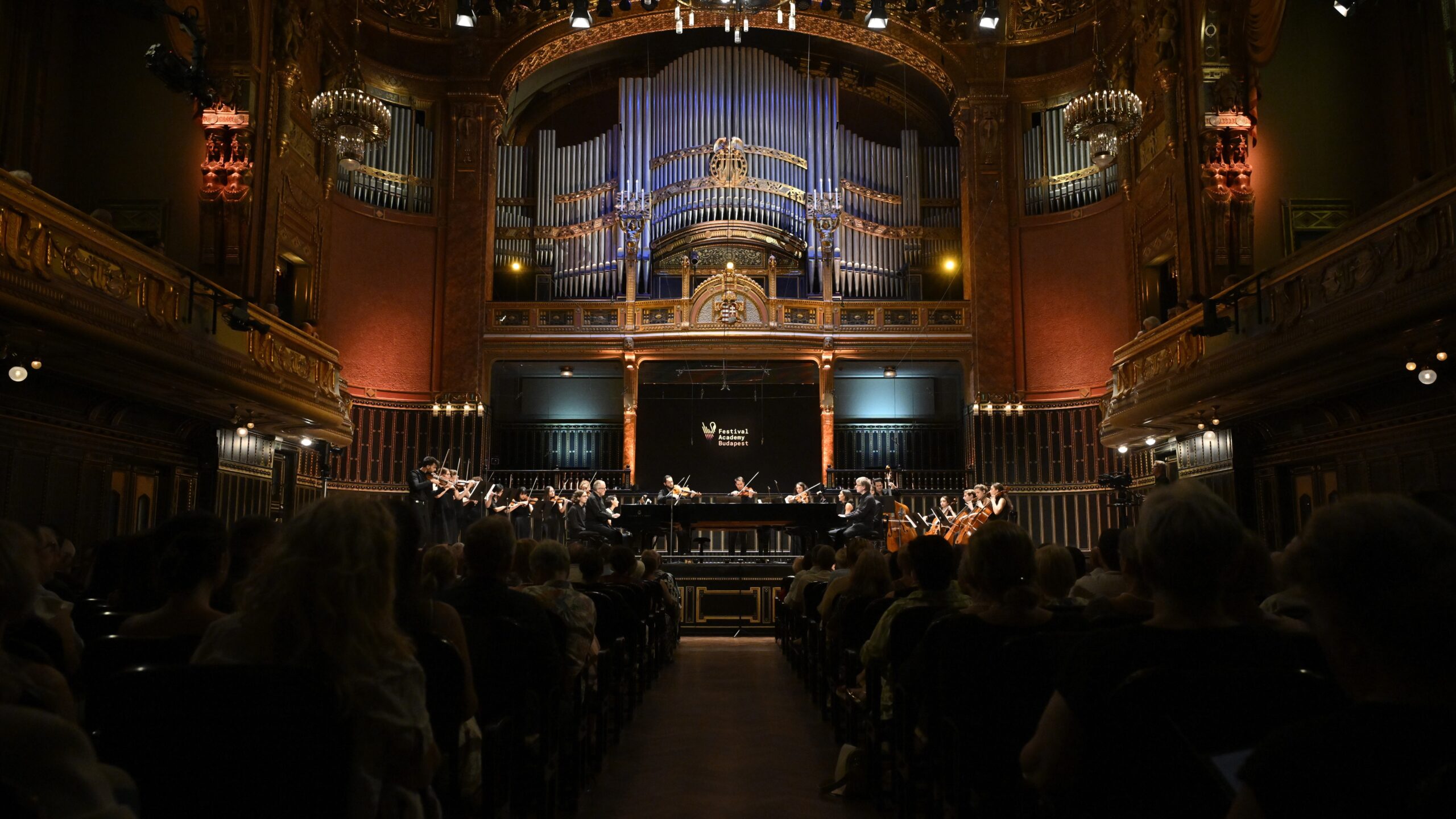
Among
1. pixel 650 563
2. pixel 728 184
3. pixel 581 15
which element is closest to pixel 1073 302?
pixel 728 184

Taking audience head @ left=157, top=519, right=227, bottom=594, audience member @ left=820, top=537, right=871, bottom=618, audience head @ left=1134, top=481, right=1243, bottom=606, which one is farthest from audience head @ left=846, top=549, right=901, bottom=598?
audience head @ left=1134, top=481, right=1243, bottom=606

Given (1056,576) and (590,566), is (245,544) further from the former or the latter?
(1056,576)

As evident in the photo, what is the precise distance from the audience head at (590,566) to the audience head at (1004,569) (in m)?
3.41

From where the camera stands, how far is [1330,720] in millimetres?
1250

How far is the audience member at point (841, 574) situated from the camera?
6102 millimetres

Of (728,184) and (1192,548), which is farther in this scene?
(728,184)

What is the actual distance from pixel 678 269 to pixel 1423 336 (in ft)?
40.3

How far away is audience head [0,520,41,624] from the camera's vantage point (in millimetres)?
1728

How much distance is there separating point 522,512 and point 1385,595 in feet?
50.4

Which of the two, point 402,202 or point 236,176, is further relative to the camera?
point 402,202

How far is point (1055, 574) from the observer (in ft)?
13.4

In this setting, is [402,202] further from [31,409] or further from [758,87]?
[31,409]

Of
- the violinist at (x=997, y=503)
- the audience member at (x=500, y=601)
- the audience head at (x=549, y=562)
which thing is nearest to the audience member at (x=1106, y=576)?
the audience head at (x=549, y=562)

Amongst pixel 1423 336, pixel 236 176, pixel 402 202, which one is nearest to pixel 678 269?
pixel 402 202
